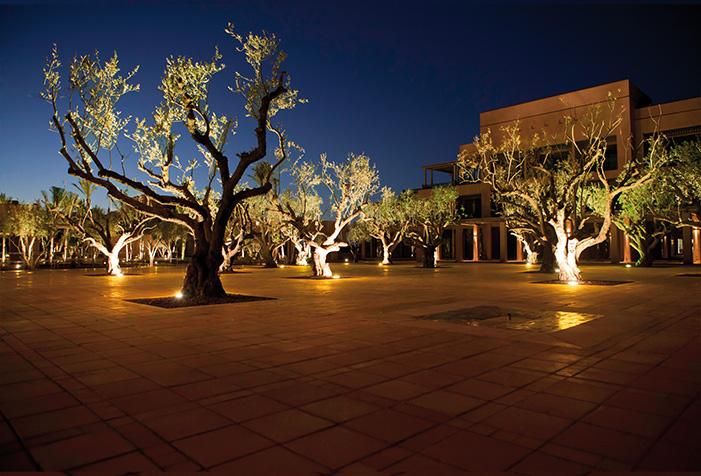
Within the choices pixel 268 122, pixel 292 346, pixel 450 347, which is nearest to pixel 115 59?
pixel 268 122

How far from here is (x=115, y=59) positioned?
53.9 ft

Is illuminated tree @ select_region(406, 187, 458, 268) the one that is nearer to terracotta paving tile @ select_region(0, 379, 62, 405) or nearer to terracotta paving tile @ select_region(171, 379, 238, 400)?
terracotta paving tile @ select_region(171, 379, 238, 400)

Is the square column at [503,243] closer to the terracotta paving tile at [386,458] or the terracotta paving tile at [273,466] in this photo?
the terracotta paving tile at [386,458]

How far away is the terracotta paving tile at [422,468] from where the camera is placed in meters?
3.05

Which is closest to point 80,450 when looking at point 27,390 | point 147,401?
point 147,401

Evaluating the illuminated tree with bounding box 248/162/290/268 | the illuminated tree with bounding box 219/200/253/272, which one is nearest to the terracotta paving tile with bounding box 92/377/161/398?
the illuminated tree with bounding box 219/200/253/272

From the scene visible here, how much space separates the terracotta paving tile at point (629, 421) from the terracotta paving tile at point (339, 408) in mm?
1849

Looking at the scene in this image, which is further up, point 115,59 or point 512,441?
point 115,59

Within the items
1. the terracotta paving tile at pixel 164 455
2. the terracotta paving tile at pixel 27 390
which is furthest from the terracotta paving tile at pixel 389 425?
the terracotta paving tile at pixel 27 390

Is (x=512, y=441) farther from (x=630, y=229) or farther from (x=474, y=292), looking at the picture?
(x=630, y=229)

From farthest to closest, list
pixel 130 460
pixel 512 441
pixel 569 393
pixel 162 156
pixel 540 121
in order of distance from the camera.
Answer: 1. pixel 540 121
2. pixel 162 156
3. pixel 569 393
4. pixel 512 441
5. pixel 130 460

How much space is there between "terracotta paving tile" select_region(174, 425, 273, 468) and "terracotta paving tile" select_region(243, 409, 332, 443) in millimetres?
96

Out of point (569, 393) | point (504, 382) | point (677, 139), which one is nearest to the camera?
point (569, 393)

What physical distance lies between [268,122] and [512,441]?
1631 cm
